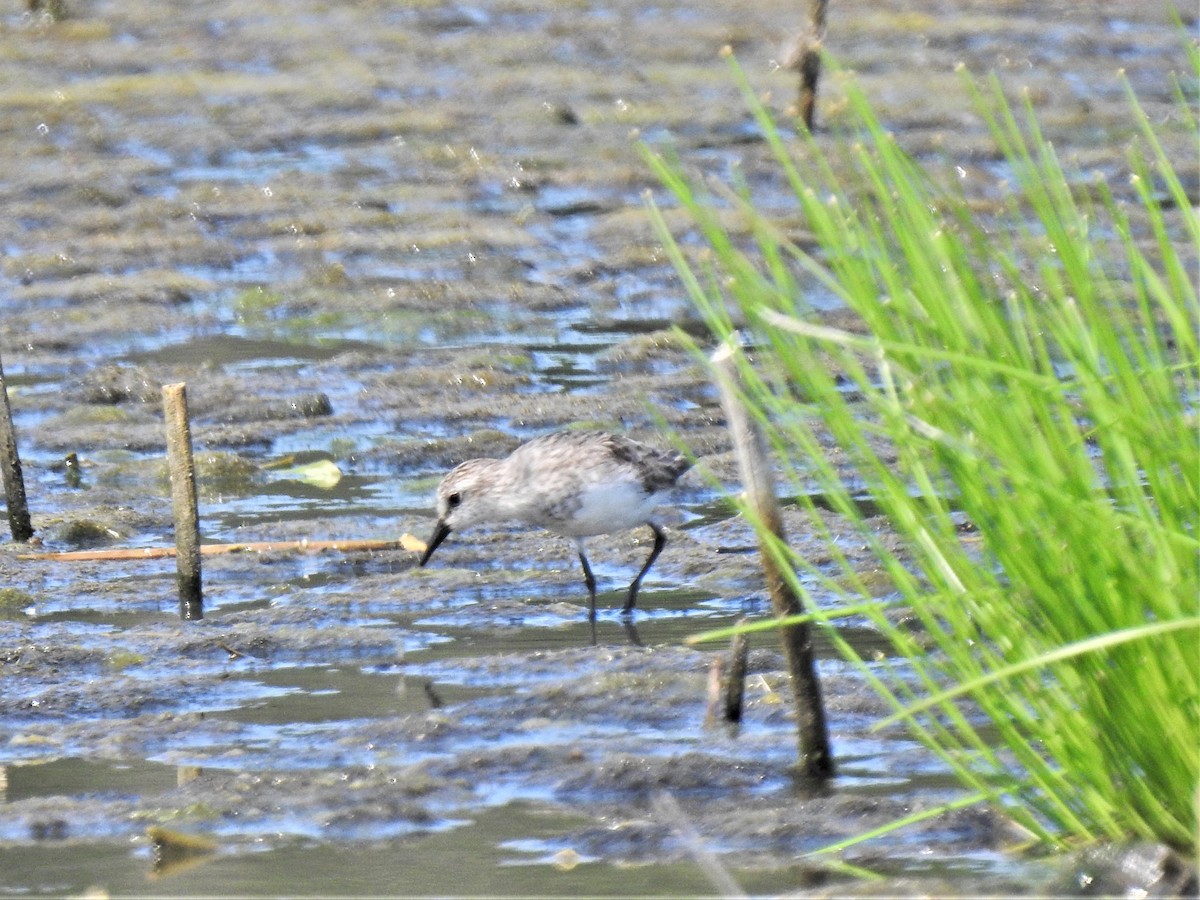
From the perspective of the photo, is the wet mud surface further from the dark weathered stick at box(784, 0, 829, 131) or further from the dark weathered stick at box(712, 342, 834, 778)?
the dark weathered stick at box(784, 0, 829, 131)

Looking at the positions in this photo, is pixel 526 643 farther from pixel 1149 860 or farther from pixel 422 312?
pixel 422 312

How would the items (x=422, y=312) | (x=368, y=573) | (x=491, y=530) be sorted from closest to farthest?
(x=368, y=573), (x=491, y=530), (x=422, y=312)

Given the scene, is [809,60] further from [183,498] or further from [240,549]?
[183,498]

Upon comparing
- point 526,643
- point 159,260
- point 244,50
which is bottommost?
point 526,643

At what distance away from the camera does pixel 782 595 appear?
5109mm

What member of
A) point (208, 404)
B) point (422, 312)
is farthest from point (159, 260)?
point (208, 404)

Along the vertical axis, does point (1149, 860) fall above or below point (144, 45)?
below

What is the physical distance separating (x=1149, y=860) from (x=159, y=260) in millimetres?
9330

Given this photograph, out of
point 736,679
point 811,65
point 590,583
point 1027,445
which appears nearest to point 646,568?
point 590,583

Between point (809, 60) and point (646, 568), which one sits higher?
point (809, 60)

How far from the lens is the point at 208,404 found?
997 centimetres

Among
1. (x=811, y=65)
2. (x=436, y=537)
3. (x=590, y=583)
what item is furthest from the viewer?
(x=811, y=65)

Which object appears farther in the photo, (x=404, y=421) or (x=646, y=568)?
(x=404, y=421)

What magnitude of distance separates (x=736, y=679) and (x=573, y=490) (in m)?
1.70
